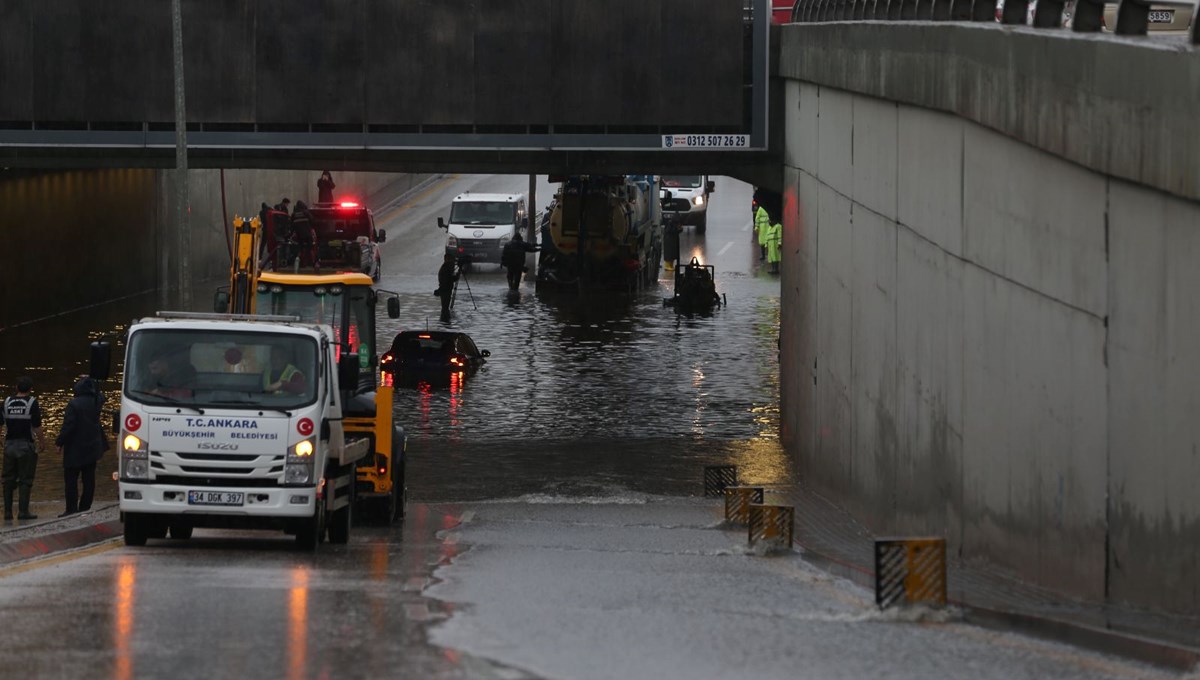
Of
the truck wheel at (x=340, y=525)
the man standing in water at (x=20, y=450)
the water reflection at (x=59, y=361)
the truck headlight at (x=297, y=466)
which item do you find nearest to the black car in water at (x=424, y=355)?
the water reflection at (x=59, y=361)

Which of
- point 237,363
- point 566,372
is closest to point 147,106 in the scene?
point 566,372

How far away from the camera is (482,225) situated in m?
60.9

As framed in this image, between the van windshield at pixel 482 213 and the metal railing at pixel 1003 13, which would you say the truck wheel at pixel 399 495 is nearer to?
the metal railing at pixel 1003 13

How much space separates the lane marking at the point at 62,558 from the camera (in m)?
14.4

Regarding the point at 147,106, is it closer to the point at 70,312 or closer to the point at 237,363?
the point at 70,312

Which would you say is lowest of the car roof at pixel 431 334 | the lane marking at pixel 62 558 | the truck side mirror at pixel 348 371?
the car roof at pixel 431 334

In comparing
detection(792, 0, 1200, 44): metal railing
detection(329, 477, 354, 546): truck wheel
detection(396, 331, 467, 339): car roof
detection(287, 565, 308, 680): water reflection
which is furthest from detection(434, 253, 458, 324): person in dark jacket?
detection(287, 565, 308, 680): water reflection

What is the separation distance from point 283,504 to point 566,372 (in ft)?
70.0

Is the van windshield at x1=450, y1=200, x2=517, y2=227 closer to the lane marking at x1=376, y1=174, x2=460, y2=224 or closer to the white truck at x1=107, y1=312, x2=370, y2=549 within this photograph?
the lane marking at x1=376, y1=174, x2=460, y2=224

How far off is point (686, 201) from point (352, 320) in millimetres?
50319

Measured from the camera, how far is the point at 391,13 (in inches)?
1280

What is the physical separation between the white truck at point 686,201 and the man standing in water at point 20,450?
1919 inches

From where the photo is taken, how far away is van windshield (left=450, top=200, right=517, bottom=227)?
201 ft

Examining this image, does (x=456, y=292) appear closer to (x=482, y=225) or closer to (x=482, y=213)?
(x=482, y=225)
